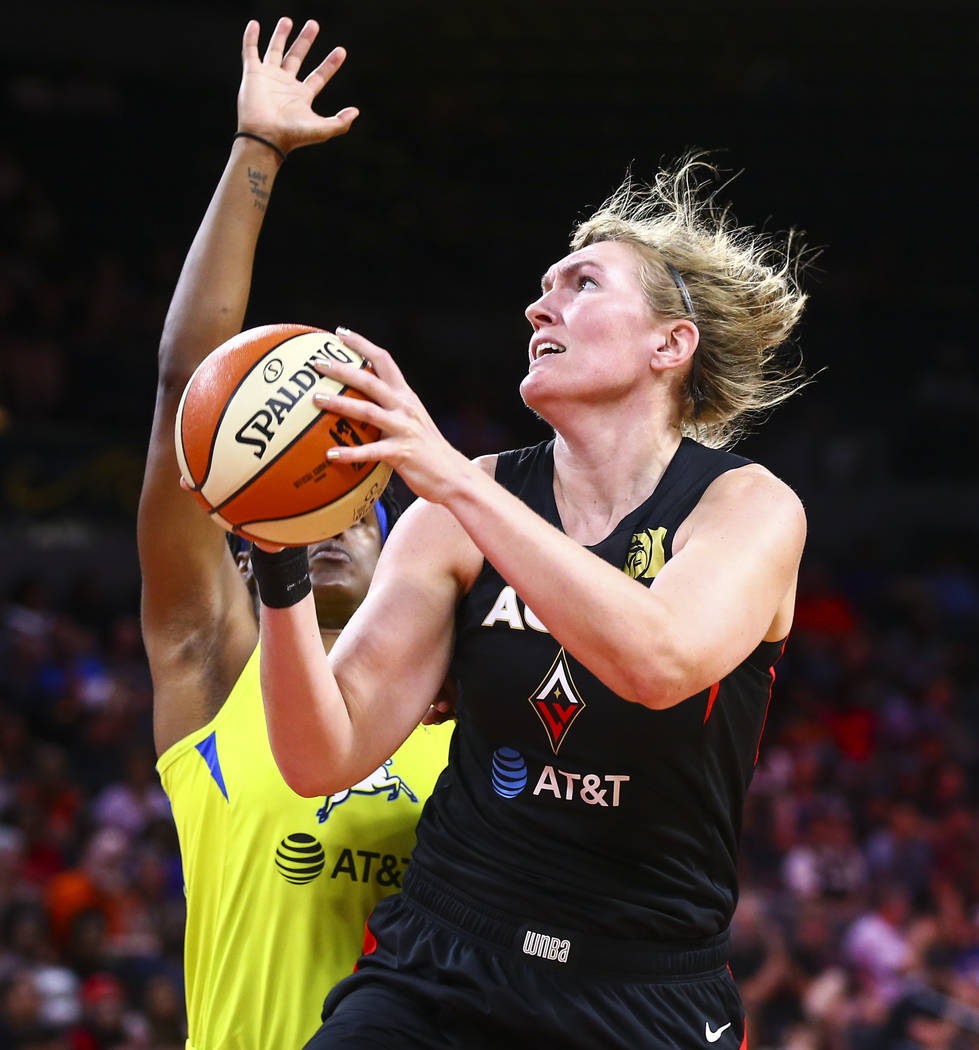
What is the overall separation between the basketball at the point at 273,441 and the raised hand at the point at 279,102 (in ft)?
3.14

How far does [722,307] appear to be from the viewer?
3021mm

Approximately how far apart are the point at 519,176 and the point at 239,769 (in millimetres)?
13757

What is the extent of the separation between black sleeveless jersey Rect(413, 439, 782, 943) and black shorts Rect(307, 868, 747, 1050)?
0.04 metres

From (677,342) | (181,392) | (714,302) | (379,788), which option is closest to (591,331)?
(677,342)

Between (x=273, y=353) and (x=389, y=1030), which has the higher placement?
(x=273, y=353)

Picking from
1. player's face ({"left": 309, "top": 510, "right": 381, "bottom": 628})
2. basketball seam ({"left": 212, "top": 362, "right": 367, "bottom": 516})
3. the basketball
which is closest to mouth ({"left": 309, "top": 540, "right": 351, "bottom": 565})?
player's face ({"left": 309, "top": 510, "right": 381, "bottom": 628})

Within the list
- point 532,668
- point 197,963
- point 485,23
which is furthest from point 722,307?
point 485,23

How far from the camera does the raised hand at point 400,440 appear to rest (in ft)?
7.16

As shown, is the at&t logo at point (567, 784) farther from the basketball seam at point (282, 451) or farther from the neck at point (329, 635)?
the neck at point (329, 635)

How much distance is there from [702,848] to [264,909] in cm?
99

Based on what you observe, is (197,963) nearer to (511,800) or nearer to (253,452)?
(511,800)

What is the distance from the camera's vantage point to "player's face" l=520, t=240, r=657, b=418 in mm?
2750

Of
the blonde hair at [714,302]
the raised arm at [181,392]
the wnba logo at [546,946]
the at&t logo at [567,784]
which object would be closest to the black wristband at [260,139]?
the raised arm at [181,392]

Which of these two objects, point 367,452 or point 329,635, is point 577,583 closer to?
point 367,452
